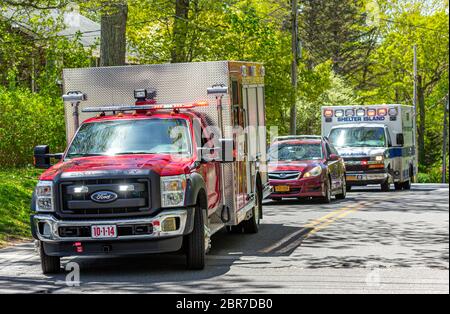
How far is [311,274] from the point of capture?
11.6 meters

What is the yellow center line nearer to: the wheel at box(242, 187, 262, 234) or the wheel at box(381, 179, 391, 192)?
the wheel at box(242, 187, 262, 234)

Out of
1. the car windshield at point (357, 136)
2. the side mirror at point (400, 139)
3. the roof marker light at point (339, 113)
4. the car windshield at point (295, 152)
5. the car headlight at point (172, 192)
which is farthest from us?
the roof marker light at point (339, 113)

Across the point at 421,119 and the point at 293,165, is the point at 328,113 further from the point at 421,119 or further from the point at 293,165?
the point at 421,119

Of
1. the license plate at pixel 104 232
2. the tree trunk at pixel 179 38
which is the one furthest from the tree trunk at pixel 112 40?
the license plate at pixel 104 232

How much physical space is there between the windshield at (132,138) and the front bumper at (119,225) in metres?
1.30

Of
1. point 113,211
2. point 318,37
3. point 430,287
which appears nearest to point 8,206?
point 113,211

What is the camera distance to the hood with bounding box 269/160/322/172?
24.1m

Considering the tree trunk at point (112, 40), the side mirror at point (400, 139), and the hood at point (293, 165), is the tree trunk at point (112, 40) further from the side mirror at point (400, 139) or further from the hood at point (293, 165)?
the side mirror at point (400, 139)

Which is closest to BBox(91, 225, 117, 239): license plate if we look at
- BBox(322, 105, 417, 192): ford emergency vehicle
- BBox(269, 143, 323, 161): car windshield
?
BBox(269, 143, 323, 161): car windshield

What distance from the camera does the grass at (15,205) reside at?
16812 mm

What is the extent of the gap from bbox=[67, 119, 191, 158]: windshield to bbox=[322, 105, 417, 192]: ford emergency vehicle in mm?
18310

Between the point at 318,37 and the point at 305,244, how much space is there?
60.9 m


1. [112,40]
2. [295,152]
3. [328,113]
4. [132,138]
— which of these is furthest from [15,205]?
[328,113]

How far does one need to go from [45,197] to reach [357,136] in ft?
69.1
